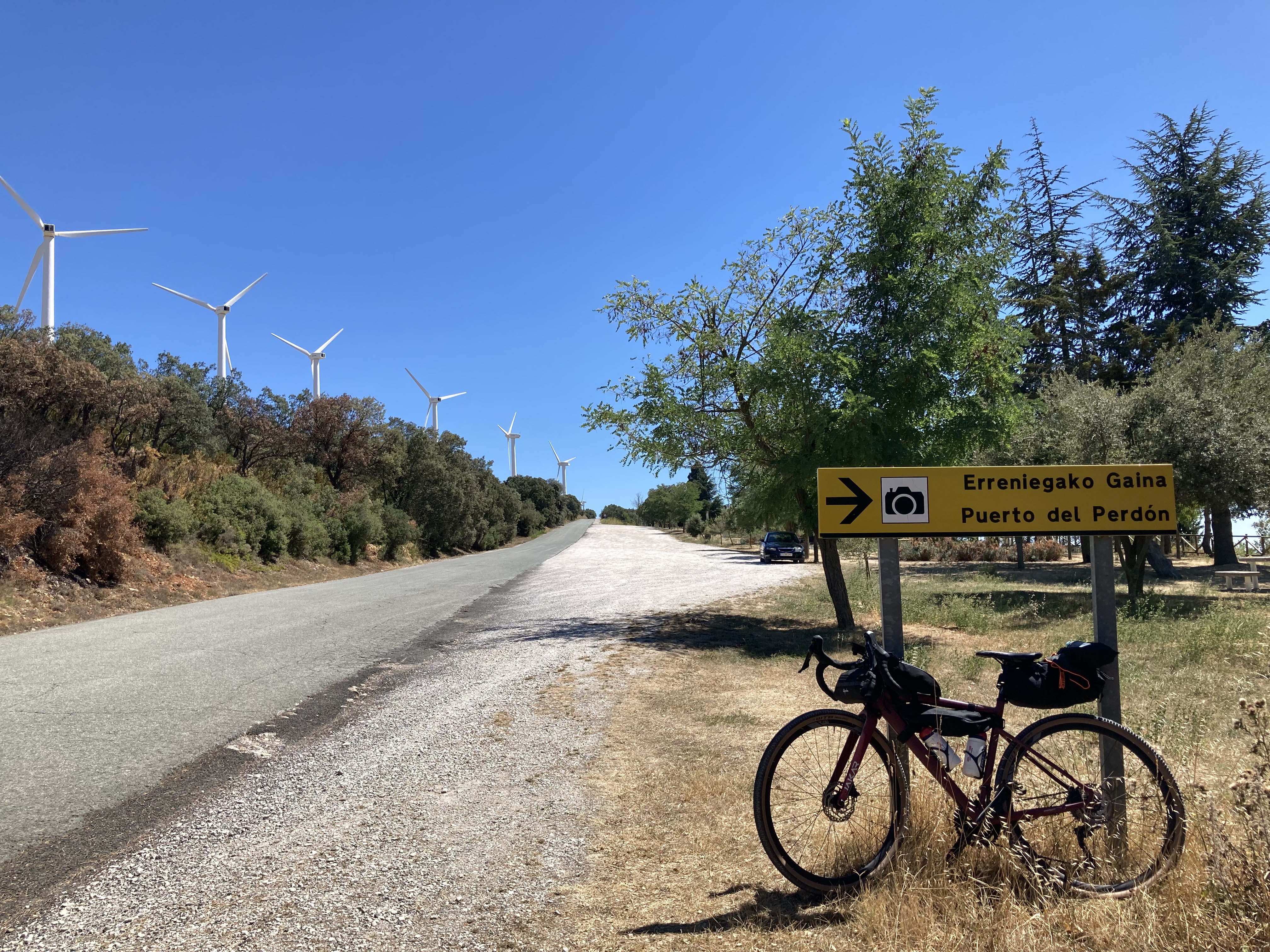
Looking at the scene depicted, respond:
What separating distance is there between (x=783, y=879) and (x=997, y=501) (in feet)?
6.96

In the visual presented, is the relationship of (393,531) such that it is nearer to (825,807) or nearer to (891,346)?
(891,346)

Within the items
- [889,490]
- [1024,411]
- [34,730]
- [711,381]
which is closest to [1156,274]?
[1024,411]

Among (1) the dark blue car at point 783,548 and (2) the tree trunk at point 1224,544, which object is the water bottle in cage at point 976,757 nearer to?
(2) the tree trunk at point 1224,544

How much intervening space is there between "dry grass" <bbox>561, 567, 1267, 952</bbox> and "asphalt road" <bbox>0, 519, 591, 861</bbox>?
3.41 metres

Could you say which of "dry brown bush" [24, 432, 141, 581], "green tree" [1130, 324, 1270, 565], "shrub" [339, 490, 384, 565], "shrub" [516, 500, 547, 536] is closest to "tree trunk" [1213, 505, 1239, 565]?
"green tree" [1130, 324, 1270, 565]

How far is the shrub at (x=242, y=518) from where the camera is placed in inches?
1053

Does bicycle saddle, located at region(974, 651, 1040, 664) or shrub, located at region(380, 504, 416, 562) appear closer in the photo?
bicycle saddle, located at region(974, 651, 1040, 664)

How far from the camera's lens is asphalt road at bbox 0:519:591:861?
213 inches

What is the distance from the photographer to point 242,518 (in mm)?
28453

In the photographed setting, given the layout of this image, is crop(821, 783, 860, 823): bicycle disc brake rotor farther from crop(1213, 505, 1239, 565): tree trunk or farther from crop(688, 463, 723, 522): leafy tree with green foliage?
crop(1213, 505, 1239, 565): tree trunk

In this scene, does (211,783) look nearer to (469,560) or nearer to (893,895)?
(893,895)

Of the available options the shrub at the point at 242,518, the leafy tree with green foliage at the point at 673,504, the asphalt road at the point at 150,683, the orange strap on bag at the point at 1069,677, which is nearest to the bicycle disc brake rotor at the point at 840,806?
the orange strap on bag at the point at 1069,677

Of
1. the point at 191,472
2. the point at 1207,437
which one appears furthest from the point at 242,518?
the point at 1207,437

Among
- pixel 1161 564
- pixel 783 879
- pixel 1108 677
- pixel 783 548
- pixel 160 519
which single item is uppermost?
pixel 160 519
